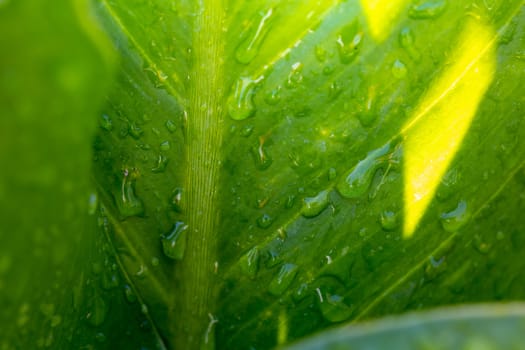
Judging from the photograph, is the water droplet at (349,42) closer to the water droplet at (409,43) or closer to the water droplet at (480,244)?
the water droplet at (409,43)

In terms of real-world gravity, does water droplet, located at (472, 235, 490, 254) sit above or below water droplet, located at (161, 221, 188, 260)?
below

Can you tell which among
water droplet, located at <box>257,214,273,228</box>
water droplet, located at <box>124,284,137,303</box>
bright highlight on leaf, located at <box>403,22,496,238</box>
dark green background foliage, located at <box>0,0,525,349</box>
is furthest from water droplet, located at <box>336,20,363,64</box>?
water droplet, located at <box>124,284,137,303</box>

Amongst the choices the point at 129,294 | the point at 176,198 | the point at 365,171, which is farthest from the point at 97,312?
the point at 365,171

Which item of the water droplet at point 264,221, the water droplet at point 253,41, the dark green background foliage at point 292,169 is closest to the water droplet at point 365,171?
the dark green background foliage at point 292,169

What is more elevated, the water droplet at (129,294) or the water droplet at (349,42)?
the water droplet at (349,42)

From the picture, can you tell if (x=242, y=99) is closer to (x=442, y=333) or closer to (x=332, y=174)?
(x=332, y=174)

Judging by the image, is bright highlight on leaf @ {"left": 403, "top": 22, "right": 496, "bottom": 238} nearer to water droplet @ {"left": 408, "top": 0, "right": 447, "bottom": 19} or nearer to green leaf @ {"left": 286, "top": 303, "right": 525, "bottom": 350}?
water droplet @ {"left": 408, "top": 0, "right": 447, "bottom": 19}

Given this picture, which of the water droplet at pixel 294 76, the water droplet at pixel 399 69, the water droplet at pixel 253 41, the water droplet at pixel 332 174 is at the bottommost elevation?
the water droplet at pixel 332 174

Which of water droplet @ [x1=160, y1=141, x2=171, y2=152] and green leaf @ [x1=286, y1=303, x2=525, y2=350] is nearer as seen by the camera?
green leaf @ [x1=286, y1=303, x2=525, y2=350]
